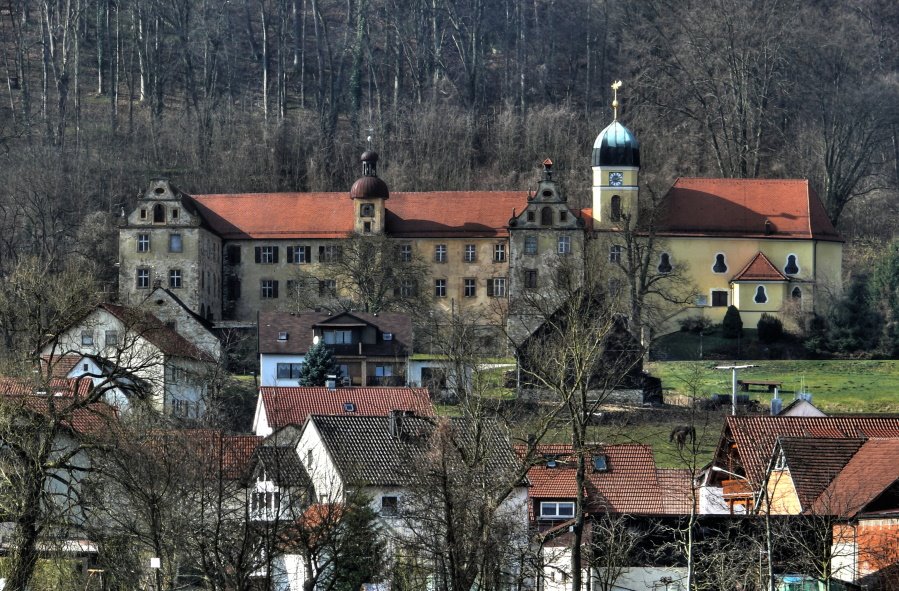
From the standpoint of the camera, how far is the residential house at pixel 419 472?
42688 millimetres

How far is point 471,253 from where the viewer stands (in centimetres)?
8656

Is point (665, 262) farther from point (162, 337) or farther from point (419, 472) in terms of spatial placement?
point (419, 472)

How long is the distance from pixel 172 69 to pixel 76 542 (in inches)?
2453

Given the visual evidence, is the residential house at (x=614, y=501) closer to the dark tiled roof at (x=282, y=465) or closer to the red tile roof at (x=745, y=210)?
the dark tiled roof at (x=282, y=465)

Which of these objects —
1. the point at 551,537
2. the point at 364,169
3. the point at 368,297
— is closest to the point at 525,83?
the point at 364,169

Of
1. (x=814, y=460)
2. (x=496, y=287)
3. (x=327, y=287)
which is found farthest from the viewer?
(x=496, y=287)

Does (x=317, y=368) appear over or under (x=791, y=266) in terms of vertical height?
under

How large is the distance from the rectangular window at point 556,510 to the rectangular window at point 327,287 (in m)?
34.0

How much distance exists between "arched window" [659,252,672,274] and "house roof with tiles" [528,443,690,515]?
33.0m

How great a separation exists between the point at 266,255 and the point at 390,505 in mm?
38675

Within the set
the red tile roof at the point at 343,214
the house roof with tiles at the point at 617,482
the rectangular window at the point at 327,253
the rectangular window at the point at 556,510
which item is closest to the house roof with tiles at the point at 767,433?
the house roof with tiles at the point at 617,482

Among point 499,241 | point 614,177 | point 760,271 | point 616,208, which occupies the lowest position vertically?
point 760,271

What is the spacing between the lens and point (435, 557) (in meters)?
41.2

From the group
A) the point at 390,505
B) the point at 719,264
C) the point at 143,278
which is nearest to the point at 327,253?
the point at 143,278
